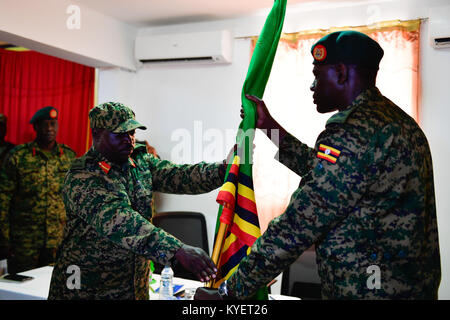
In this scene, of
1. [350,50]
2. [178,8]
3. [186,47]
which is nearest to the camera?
[350,50]

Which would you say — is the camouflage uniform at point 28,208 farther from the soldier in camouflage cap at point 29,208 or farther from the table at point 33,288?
the table at point 33,288

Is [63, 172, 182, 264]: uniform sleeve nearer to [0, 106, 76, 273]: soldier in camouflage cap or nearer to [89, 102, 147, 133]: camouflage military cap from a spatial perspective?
[89, 102, 147, 133]: camouflage military cap

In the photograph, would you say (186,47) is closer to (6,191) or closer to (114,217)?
(6,191)

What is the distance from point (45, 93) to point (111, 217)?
174 inches

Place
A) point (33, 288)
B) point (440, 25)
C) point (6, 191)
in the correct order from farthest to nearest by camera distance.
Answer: point (6, 191)
point (440, 25)
point (33, 288)

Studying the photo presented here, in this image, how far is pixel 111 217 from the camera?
69.8 inches

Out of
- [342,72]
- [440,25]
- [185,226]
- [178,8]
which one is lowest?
[185,226]

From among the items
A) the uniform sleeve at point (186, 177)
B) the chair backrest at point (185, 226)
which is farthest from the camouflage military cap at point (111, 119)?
the chair backrest at point (185, 226)

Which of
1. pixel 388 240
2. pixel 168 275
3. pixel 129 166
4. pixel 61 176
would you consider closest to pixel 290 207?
pixel 388 240

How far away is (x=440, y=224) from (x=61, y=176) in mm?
3494

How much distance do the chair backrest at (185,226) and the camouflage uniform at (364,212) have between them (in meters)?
1.94

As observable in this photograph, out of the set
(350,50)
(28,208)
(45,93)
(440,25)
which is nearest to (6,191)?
(28,208)

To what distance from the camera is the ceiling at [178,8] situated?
3883mm

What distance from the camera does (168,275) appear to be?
2.46 meters
